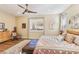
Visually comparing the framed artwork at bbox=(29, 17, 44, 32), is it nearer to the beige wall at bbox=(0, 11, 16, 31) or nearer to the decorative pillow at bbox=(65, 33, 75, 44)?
the beige wall at bbox=(0, 11, 16, 31)

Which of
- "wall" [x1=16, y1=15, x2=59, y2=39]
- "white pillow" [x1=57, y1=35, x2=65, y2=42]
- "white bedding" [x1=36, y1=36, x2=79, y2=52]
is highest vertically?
"wall" [x1=16, y1=15, x2=59, y2=39]

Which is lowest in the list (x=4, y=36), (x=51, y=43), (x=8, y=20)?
(x=51, y=43)

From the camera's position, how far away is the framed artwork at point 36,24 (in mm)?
1651

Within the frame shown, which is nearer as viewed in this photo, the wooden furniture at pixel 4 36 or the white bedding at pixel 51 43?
the white bedding at pixel 51 43

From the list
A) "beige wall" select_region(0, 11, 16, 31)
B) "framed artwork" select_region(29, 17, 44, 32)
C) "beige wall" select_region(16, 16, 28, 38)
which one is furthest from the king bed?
"beige wall" select_region(0, 11, 16, 31)

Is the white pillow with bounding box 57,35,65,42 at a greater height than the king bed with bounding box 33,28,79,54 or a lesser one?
greater

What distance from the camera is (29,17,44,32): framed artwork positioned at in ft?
5.42

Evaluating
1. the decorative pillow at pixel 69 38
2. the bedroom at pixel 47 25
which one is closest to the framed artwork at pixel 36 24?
the bedroom at pixel 47 25

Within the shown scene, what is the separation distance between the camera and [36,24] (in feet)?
5.51

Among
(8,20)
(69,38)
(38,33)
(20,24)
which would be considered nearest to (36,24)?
(38,33)

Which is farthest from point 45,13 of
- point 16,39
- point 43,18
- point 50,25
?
point 16,39

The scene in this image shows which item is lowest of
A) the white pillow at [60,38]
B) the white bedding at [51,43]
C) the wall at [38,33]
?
the white bedding at [51,43]

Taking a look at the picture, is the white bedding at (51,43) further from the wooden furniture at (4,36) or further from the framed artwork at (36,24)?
the wooden furniture at (4,36)

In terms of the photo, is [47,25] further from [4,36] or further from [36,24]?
[4,36]
